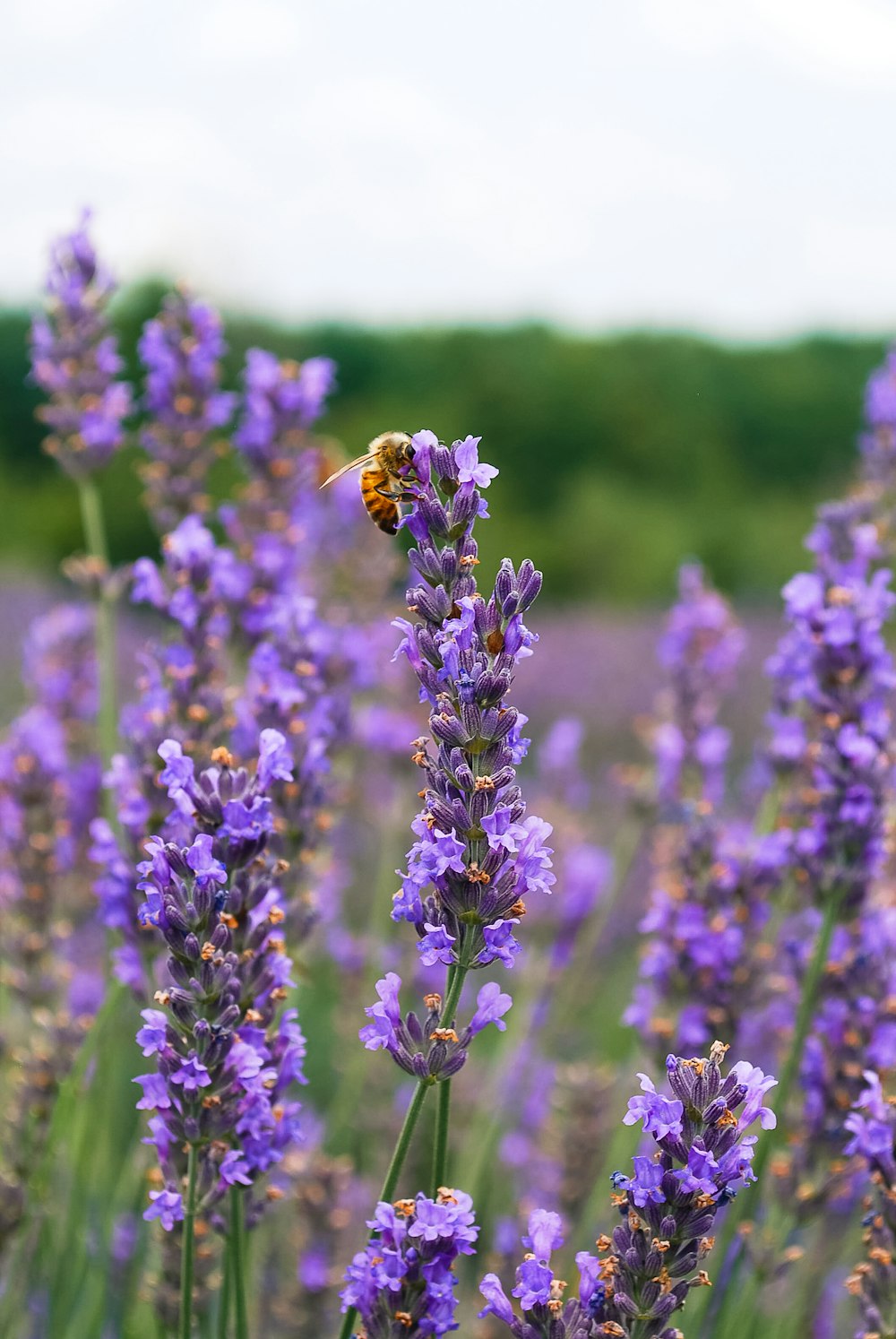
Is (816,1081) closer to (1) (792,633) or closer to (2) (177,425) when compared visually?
(1) (792,633)

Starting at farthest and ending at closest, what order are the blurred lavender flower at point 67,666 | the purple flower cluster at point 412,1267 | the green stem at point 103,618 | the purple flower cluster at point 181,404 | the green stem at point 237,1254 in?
the blurred lavender flower at point 67,666 → the purple flower cluster at point 181,404 → the green stem at point 103,618 → the green stem at point 237,1254 → the purple flower cluster at point 412,1267

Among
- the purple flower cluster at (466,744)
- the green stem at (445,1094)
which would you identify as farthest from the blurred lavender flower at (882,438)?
the green stem at (445,1094)

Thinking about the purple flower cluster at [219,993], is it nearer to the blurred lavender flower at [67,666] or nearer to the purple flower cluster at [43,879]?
the purple flower cluster at [43,879]

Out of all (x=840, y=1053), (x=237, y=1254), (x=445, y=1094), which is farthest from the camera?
(x=840, y=1053)

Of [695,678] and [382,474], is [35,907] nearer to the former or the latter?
[382,474]

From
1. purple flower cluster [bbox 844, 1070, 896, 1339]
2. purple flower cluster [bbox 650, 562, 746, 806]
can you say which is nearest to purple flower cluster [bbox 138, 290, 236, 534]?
purple flower cluster [bbox 650, 562, 746, 806]

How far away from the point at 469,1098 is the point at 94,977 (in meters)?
1.03

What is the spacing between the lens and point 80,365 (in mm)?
2873

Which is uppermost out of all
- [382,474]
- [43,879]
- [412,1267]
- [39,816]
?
[382,474]

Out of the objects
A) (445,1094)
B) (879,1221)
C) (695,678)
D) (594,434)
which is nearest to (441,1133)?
(445,1094)

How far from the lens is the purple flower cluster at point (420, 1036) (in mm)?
1437

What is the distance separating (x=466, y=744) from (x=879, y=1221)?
83cm

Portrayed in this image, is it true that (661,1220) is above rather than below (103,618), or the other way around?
below

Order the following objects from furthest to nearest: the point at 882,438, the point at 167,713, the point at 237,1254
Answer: the point at 882,438
the point at 167,713
the point at 237,1254
